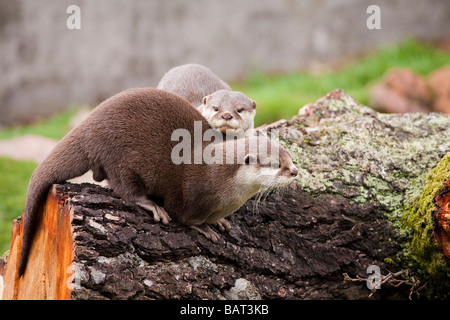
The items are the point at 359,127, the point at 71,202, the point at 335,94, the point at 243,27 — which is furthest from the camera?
the point at 243,27

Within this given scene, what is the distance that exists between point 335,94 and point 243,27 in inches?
214

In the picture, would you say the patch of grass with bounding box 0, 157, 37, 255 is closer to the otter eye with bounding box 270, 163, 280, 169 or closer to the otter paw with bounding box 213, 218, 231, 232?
the otter paw with bounding box 213, 218, 231, 232

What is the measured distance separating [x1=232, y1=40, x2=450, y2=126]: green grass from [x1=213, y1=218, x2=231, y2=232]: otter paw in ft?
14.8

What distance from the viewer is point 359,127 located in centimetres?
375

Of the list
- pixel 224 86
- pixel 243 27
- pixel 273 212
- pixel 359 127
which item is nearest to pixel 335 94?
pixel 359 127

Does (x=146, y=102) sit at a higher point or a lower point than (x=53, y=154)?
higher

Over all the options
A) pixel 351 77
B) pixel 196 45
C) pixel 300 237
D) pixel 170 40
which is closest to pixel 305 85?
pixel 351 77

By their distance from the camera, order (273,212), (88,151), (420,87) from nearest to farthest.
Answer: (88,151) → (273,212) → (420,87)

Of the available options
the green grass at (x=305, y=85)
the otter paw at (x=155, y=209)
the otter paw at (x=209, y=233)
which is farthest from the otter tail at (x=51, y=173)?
the green grass at (x=305, y=85)

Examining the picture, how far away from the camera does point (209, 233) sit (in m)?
3.00

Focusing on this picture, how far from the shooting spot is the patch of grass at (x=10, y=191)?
562 cm

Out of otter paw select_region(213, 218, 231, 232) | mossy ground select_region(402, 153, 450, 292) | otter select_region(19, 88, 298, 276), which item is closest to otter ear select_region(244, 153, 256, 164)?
otter select_region(19, 88, 298, 276)

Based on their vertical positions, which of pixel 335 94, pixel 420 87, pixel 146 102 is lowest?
pixel 146 102
